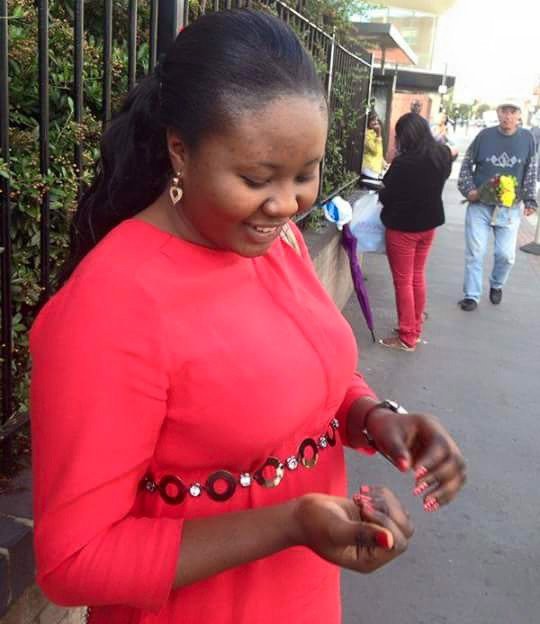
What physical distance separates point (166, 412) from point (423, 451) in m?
0.55

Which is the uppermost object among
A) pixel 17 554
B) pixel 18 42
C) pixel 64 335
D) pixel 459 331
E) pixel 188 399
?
pixel 18 42

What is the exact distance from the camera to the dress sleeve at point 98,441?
1028 mm

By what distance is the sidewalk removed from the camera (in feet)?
9.79

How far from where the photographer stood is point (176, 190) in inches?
47.9

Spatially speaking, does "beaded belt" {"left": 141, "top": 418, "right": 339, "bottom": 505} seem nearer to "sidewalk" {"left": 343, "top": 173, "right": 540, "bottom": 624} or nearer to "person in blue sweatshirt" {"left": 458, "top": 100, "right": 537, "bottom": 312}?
"sidewalk" {"left": 343, "top": 173, "right": 540, "bottom": 624}

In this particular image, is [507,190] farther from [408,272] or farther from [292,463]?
[292,463]

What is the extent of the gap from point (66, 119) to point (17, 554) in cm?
138

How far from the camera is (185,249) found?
4.03ft

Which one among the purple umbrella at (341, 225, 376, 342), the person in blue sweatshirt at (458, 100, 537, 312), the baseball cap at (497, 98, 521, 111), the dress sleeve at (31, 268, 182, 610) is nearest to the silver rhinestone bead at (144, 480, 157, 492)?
the dress sleeve at (31, 268, 182, 610)

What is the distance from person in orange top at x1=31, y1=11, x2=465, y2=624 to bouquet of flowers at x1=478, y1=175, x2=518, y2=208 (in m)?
6.00

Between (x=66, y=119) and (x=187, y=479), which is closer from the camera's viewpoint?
(x=187, y=479)

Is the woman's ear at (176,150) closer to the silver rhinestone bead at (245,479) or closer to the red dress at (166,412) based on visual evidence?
the red dress at (166,412)

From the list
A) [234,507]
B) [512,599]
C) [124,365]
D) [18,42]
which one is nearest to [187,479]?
[234,507]

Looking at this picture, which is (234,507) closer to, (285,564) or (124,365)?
(285,564)
